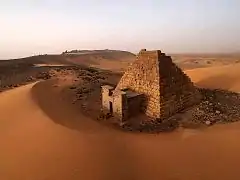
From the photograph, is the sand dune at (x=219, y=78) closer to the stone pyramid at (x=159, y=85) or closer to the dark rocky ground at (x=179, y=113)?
the dark rocky ground at (x=179, y=113)

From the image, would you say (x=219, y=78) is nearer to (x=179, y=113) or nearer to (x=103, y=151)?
(x=179, y=113)

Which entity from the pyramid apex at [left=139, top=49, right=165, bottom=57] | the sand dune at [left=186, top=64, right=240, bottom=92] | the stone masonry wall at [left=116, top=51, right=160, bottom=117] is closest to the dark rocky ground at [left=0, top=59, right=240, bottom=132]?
the stone masonry wall at [left=116, top=51, right=160, bottom=117]

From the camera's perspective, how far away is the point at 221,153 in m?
7.09

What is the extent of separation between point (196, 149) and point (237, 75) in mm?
11446

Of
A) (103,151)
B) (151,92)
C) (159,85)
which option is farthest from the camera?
(151,92)

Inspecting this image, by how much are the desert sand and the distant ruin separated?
1188mm

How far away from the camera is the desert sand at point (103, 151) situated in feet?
20.1

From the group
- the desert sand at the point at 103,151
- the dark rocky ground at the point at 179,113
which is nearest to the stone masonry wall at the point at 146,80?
the dark rocky ground at the point at 179,113

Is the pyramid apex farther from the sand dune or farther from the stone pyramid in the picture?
the sand dune

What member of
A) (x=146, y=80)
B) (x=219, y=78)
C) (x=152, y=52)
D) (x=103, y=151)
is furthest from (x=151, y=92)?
(x=219, y=78)

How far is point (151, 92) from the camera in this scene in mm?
9930

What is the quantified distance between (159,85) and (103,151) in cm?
369

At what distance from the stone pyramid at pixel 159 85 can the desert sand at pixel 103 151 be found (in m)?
1.44

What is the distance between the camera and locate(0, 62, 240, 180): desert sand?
6.12m
